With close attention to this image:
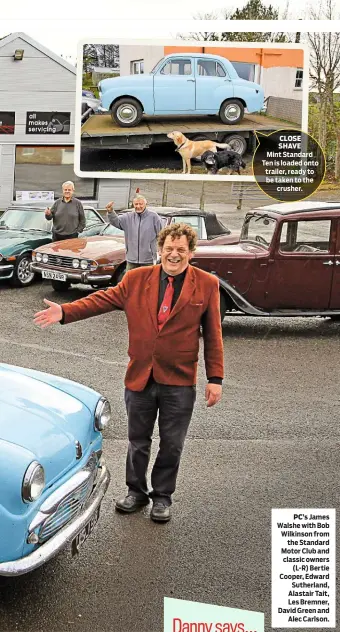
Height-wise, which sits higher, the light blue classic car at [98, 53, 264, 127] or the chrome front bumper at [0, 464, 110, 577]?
the light blue classic car at [98, 53, 264, 127]

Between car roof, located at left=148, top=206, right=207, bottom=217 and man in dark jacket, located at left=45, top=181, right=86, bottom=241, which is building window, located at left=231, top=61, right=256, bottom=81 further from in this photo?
man in dark jacket, located at left=45, top=181, right=86, bottom=241

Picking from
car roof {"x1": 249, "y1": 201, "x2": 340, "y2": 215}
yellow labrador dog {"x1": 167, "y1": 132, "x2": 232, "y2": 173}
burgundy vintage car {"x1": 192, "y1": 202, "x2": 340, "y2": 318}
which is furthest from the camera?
burgundy vintage car {"x1": 192, "y1": 202, "x2": 340, "y2": 318}

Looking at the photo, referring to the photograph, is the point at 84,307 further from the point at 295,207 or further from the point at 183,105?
the point at 295,207

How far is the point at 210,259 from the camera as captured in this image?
485 cm

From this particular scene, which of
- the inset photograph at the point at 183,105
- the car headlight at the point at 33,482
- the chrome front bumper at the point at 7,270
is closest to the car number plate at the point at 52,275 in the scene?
the chrome front bumper at the point at 7,270

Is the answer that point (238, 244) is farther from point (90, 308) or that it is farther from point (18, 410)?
point (18, 410)

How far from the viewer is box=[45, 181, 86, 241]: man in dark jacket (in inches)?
120

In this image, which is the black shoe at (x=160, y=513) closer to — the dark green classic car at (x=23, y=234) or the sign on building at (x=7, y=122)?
the dark green classic car at (x=23, y=234)

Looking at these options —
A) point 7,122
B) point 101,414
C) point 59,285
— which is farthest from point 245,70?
point 59,285

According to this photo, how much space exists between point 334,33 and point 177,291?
3.24ft

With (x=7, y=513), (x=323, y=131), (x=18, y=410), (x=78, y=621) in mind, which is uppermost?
(x=323, y=131)

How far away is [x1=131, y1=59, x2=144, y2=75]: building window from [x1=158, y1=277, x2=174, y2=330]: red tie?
0.73 meters

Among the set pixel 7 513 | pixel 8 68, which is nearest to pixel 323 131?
pixel 8 68

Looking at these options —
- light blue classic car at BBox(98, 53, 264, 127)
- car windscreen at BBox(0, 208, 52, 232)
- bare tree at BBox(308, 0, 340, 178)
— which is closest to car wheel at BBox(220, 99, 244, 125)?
light blue classic car at BBox(98, 53, 264, 127)
